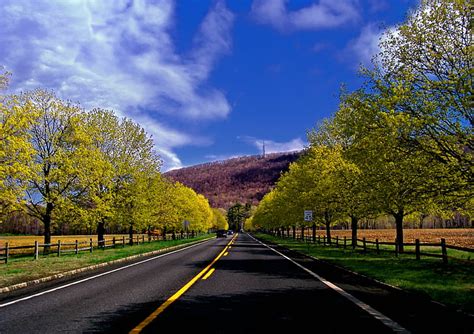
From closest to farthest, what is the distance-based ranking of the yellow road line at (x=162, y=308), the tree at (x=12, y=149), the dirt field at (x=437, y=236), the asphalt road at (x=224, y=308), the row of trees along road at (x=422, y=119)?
the yellow road line at (x=162, y=308), the asphalt road at (x=224, y=308), the row of trees along road at (x=422, y=119), the tree at (x=12, y=149), the dirt field at (x=437, y=236)

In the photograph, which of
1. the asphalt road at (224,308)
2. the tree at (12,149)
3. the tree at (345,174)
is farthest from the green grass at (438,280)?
the tree at (12,149)

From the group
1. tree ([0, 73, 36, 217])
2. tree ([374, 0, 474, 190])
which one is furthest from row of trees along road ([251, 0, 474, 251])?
tree ([0, 73, 36, 217])

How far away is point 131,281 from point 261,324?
272 inches

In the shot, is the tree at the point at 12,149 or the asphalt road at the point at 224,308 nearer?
the asphalt road at the point at 224,308

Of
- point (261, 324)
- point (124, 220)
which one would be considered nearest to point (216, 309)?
point (261, 324)

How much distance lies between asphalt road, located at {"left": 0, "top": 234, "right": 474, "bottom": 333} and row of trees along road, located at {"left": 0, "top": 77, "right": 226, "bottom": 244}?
38.7ft

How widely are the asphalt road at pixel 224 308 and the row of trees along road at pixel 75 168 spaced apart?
11.8m

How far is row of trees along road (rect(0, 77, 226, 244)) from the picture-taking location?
2162cm

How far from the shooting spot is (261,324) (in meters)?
6.48

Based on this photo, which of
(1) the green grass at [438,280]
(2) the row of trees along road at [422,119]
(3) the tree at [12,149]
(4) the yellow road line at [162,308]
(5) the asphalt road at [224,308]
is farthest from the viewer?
(3) the tree at [12,149]

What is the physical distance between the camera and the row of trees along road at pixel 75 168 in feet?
70.9

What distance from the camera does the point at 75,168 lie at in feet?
92.6

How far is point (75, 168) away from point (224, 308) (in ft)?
77.3

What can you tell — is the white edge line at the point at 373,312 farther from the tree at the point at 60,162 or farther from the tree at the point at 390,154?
the tree at the point at 60,162
